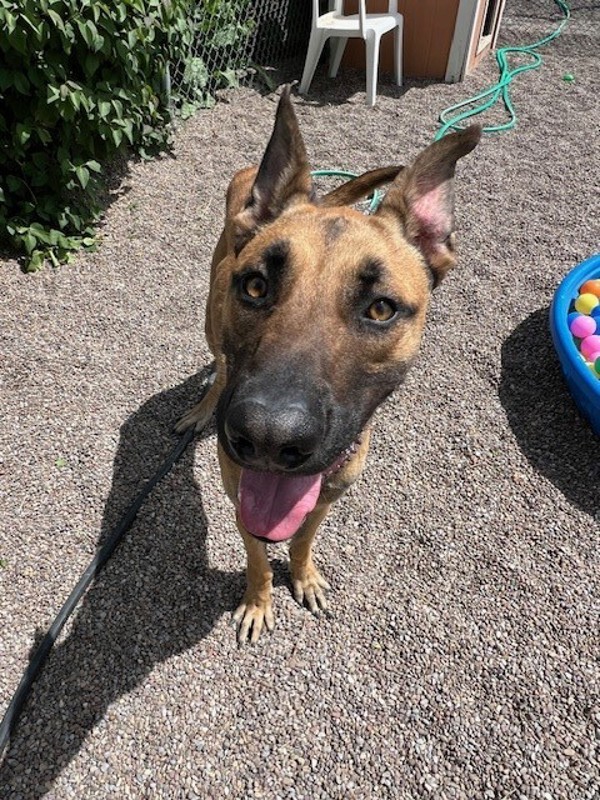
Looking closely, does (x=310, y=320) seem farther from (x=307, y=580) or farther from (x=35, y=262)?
(x=35, y=262)

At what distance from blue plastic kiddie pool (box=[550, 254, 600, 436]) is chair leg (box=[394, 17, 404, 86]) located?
605cm

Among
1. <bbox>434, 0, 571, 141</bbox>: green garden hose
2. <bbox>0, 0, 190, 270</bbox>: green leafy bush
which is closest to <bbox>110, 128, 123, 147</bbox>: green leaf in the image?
<bbox>0, 0, 190, 270</bbox>: green leafy bush

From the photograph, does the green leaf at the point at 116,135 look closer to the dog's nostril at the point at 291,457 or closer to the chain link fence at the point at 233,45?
the chain link fence at the point at 233,45

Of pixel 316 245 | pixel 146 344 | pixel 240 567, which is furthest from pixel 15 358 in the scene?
pixel 316 245

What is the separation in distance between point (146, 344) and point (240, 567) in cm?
224

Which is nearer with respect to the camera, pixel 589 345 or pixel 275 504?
pixel 275 504

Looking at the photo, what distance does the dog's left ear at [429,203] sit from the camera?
2.53 m

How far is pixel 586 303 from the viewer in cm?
507

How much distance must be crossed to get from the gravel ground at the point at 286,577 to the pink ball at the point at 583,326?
0.89 ft

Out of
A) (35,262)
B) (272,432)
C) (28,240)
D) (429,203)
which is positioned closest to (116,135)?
(28,240)

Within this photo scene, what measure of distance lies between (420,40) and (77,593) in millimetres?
10110

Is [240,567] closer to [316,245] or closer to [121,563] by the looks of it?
[121,563]

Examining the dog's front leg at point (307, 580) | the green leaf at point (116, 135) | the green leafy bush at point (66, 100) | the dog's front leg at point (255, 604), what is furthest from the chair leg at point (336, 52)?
the dog's front leg at point (255, 604)

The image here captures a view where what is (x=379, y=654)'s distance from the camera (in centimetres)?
323
